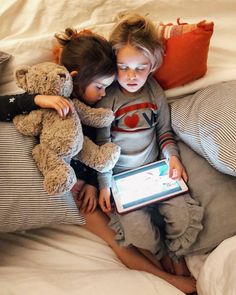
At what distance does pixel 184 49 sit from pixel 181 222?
0.52 meters

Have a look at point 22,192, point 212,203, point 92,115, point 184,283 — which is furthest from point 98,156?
point 184,283

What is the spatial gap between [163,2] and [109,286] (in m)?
0.94

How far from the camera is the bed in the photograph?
0.83 metres

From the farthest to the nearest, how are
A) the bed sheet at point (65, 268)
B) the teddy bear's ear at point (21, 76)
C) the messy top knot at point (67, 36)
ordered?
the messy top knot at point (67, 36)
the teddy bear's ear at point (21, 76)
the bed sheet at point (65, 268)

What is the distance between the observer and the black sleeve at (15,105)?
0.87m

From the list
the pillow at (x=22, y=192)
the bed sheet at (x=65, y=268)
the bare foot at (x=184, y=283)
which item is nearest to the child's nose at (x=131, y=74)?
the pillow at (x=22, y=192)

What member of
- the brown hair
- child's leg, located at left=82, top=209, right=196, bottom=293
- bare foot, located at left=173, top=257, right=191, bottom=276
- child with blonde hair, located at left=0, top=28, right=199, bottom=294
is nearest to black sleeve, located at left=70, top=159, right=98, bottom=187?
child with blonde hair, located at left=0, top=28, right=199, bottom=294

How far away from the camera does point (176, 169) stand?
1.06 m

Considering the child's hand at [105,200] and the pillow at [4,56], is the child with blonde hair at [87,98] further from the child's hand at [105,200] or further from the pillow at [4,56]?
the pillow at [4,56]

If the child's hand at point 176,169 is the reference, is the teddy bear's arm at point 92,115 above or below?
above

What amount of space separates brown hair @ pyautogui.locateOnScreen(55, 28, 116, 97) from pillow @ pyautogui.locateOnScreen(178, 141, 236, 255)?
406 mm

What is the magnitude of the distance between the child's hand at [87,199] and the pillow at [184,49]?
16.7 inches

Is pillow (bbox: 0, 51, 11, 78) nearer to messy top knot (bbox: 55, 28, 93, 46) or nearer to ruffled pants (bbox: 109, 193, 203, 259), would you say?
messy top knot (bbox: 55, 28, 93, 46)

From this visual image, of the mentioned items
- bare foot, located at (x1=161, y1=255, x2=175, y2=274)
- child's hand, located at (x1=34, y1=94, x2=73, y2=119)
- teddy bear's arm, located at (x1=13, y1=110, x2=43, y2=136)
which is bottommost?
bare foot, located at (x1=161, y1=255, x2=175, y2=274)
